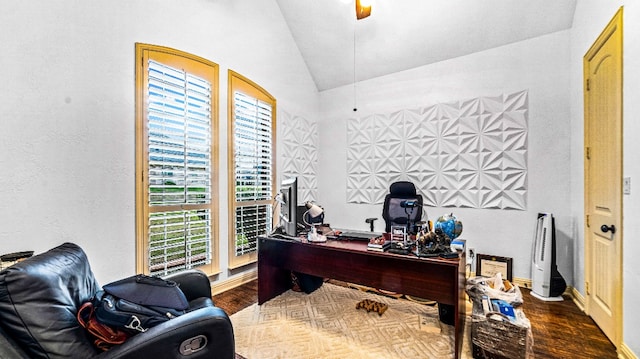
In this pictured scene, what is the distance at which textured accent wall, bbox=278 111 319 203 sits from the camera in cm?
403

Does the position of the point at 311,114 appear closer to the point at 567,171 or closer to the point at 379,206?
the point at 379,206

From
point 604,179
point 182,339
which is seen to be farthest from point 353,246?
point 604,179

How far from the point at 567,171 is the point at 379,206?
7.46 feet

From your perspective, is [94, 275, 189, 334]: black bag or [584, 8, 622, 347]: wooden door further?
[584, 8, 622, 347]: wooden door

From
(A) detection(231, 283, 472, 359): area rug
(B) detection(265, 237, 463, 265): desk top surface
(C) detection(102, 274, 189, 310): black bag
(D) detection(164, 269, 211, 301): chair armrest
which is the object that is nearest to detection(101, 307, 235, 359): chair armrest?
(C) detection(102, 274, 189, 310): black bag

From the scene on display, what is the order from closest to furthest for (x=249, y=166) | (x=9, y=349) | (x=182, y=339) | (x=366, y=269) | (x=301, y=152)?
1. (x=9, y=349)
2. (x=182, y=339)
3. (x=366, y=269)
4. (x=249, y=166)
5. (x=301, y=152)

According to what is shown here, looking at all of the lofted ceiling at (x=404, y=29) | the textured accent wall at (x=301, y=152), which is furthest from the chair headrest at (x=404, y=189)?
the lofted ceiling at (x=404, y=29)

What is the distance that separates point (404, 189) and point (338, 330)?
5.87 feet

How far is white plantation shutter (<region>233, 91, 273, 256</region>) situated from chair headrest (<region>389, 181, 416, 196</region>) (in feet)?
5.57

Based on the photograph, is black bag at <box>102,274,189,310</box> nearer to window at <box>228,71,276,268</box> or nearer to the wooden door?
window at <box>228,71,276,268</box>

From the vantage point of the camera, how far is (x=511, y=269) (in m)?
3.24

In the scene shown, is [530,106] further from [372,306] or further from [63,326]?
[63,326]

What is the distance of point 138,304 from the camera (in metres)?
1.25

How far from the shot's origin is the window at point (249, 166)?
324 cm
